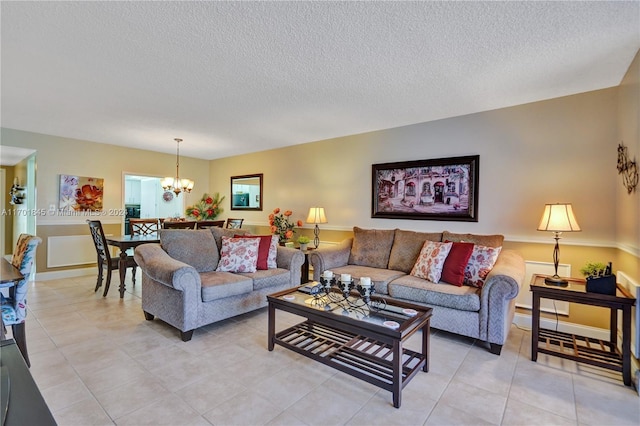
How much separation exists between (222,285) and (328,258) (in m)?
1.31

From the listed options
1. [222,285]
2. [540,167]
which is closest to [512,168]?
[540,167]

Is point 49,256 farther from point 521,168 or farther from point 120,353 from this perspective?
point 521,168

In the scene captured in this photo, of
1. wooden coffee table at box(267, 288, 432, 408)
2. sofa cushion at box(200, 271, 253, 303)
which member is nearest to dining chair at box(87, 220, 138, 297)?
sofa cushion at box(200, 271, 253, 303)

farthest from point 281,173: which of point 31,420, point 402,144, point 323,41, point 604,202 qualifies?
point 31,420

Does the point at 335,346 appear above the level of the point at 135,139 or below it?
below

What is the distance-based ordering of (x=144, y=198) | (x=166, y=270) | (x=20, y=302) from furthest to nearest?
(x=144, y=198), (x=166, y=270), (x=20, y=302)

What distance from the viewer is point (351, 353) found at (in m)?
2.34

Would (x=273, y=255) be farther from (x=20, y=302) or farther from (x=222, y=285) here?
(x=20, y=302)

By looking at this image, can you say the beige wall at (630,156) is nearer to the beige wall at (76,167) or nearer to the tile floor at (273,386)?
the tile floor at (273,386)

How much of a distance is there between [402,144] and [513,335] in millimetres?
2546

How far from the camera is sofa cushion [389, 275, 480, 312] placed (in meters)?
2.69

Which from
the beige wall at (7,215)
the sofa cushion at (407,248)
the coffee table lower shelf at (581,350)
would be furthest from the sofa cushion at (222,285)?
the beige wall at (7,215)

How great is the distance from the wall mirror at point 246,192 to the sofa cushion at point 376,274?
289 cm

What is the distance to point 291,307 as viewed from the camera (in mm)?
2422
